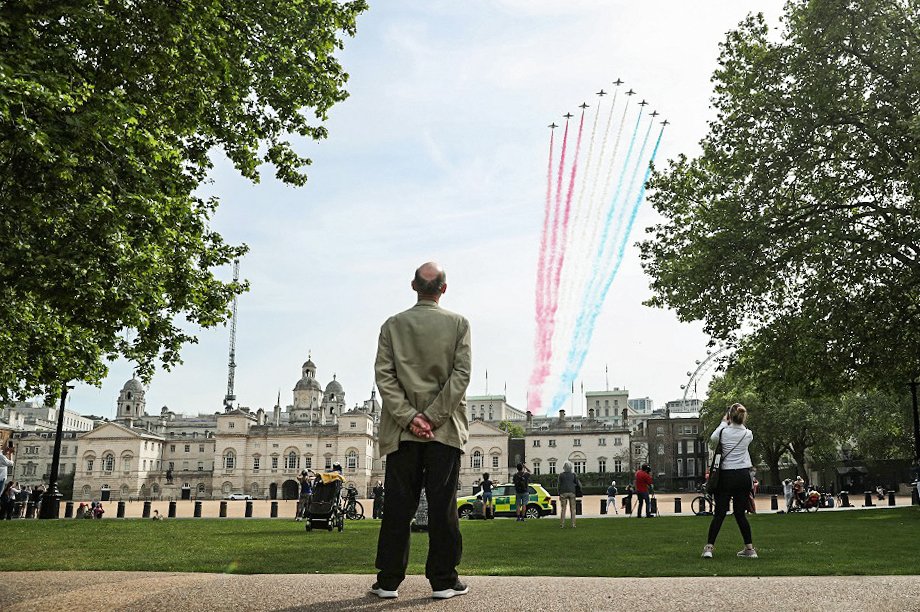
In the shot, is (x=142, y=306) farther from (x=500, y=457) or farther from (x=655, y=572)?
(x=500, y=457)

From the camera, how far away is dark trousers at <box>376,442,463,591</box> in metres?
5.30

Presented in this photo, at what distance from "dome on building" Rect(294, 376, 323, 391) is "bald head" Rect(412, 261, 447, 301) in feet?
441

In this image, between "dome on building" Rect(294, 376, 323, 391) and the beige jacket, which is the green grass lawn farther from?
"dome on building" Rect(294, 376, 323, 391)

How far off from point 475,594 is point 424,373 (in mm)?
1495

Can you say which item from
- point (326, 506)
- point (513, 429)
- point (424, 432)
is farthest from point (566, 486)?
point (513, 429)

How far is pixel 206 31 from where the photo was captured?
45.3ft

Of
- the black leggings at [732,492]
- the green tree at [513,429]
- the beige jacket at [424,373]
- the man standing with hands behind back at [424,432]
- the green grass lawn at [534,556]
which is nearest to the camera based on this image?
the man standing with hands behind back at [424,432]

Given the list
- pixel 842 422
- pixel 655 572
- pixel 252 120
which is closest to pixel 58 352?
pixel 252 120

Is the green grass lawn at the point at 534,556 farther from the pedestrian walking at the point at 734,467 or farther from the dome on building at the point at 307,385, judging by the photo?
the dome on building at the point at 307,385

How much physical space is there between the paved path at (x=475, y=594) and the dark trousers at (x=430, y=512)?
178 millimetres

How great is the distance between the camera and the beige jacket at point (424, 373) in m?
5.46

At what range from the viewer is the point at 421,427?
5.36 meters

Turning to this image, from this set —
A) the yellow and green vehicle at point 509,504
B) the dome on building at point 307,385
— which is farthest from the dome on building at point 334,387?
the yellow and green vehicle at point 509,504

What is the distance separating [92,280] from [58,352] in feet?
22.4
